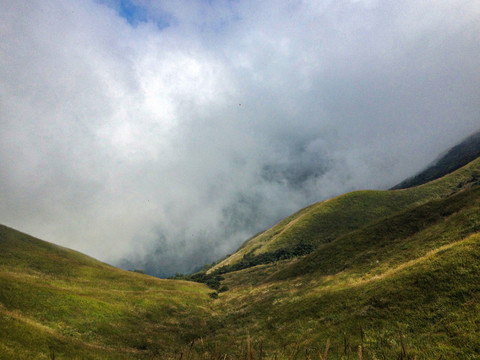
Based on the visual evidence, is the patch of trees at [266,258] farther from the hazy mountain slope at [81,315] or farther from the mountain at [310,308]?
the hazy mountain slope at [81,315]

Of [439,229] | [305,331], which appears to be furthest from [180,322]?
[439,229]

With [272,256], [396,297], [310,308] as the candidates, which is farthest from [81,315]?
[272,256]

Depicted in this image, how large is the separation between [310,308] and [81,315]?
30822mm

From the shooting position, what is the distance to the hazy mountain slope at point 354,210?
98.1 meters

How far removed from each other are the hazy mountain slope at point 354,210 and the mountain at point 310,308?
5046 cm

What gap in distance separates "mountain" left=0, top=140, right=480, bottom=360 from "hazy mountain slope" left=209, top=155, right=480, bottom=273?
50461 millimetres

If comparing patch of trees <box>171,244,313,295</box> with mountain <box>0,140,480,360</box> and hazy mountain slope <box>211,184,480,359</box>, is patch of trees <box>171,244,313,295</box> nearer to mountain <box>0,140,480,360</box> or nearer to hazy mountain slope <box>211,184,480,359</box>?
mountain <box>0,140,480,360</box>

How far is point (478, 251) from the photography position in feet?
63.4

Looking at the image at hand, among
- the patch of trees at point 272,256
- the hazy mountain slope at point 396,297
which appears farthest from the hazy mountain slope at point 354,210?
the hazy mountain slope at point 396,297

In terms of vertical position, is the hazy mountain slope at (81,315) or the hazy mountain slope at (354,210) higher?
the hazy mountain slope at (354,210)

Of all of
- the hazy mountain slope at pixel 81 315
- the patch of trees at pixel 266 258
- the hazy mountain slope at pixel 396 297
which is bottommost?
the hazy mountain slope at pixel 396 297

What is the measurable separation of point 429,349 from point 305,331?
12.9 metres

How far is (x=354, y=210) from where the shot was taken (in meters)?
111

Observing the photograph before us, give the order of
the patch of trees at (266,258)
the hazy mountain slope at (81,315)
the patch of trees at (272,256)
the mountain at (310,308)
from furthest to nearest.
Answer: the patch of trees at (272,256), the patch of trees at (266,258), the hazy mountain slope at (81,315), the mountain at (310,308)
